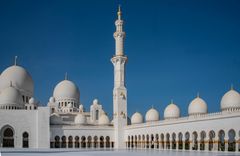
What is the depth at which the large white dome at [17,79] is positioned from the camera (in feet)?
146

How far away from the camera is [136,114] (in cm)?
4462

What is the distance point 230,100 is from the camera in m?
32.7

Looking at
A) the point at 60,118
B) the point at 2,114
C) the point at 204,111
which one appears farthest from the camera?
the point at 60,118

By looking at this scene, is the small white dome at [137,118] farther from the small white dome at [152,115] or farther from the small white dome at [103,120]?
the small white dome at [103,120]

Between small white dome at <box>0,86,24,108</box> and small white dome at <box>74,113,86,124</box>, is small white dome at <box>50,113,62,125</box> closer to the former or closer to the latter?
small white dome at <box>74,113,86,124</box>

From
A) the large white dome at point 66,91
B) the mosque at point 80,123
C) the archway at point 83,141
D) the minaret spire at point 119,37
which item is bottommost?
the archway at point 83,141

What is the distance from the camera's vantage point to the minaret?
4056 cm

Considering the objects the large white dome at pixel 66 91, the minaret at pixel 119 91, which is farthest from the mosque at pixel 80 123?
the large white dome at pixel 66 91

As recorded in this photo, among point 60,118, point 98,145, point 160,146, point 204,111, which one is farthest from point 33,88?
point 204,111

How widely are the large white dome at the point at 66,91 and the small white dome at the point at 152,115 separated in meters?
11.1

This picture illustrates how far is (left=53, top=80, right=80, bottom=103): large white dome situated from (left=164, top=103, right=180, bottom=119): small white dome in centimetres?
1410

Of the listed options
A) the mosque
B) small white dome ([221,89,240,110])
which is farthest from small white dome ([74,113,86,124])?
small white dome ([221,89,240,110])

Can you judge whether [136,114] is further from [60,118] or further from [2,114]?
[2,114]

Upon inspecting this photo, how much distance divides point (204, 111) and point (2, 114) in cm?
2013
